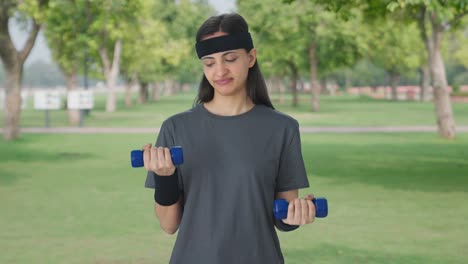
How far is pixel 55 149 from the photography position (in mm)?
23031

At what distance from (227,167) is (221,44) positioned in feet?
1.64

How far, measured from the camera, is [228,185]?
11.0 feet

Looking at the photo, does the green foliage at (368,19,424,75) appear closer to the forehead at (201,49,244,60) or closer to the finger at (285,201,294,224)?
the forehead at (201,49,244,60)

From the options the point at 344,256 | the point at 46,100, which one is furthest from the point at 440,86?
the point at 344,256

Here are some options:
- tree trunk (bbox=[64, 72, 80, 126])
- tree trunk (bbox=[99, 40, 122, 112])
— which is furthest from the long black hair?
tree trunk (bbox=[99, 40, 122, 112])

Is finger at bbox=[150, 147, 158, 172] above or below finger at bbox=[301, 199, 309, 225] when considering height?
above

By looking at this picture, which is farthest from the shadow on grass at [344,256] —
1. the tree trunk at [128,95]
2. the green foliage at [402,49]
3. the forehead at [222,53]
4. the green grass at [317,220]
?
the green foliage at [402,49]

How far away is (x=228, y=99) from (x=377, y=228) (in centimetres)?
739

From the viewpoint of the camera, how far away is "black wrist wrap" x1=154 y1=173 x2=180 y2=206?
10.7 ft

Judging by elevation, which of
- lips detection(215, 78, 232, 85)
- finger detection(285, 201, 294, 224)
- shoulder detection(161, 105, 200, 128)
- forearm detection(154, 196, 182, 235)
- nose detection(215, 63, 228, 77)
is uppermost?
nose detection(215, 63, 228, 77)

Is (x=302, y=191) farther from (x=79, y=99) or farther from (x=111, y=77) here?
(x=111, y=77)

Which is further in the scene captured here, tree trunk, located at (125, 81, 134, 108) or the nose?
tree trunk, located at (125, 81, 134, 108)

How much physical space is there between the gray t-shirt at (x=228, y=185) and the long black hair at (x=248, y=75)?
13 cm

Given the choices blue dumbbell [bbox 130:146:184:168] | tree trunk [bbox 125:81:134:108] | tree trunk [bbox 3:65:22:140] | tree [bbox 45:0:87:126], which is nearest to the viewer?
blue dumbbell [bbox 130:146:184:168]
